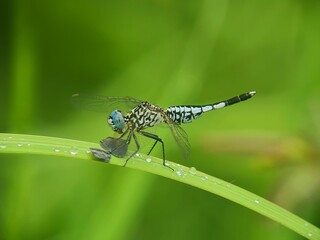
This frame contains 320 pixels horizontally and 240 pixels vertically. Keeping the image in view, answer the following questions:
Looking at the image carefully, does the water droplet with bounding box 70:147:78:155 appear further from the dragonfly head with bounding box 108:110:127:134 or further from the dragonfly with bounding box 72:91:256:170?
the dragonfly head with bounding box 108:110:127:134

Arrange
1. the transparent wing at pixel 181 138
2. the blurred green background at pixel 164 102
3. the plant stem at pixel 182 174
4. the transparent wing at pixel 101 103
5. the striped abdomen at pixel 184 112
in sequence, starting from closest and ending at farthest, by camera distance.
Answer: the plant stem at pixel 182 174
the transparent wing at pixel 181 138
the transparent wing at pixel 101 103
the striped abdomen at pixel 184 112
the blurred green background at pixel 164 102

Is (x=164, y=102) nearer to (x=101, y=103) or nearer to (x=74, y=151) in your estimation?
(x=101, y=103)

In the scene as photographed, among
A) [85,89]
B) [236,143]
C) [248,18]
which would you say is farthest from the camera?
[248,18]

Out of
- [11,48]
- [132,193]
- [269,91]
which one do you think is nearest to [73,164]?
[132,193]

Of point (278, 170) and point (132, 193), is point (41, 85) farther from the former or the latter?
point (278, 170)

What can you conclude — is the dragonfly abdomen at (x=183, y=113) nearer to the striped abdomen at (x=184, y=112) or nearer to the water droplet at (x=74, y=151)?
the striped abdomen at (x=184, y=112)

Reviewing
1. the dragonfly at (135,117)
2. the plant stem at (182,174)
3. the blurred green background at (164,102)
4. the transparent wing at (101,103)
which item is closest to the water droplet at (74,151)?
Result: the plant stem at (182,174)

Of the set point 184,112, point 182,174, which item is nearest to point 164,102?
point 184,112
